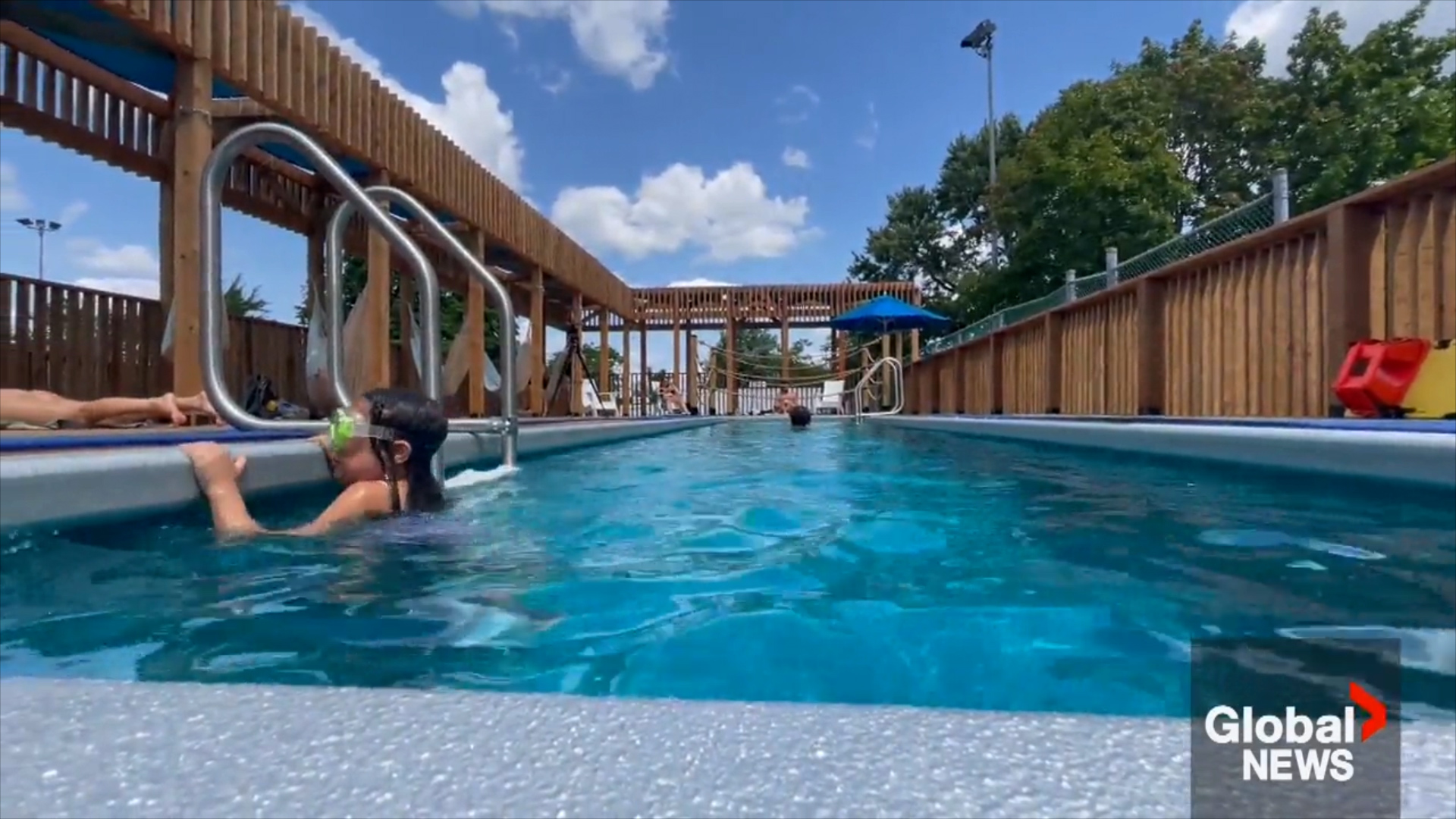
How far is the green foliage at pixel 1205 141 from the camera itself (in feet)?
59.4

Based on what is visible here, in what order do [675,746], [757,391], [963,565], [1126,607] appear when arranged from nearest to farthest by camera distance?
1. [675,746]
2. [1126,607]
3. [963,565]
4. [757,391]

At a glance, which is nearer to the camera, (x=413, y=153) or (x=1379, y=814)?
(x=1379, y=814)

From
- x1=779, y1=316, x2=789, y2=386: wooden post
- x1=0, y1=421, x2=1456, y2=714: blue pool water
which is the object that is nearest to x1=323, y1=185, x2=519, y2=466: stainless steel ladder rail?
x1=0, y1=421, x2=1456, y2=714: blue pool water

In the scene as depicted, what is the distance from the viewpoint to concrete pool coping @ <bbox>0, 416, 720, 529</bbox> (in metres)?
1.95

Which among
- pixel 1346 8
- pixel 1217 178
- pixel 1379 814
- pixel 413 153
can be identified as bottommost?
pixel 1379 814

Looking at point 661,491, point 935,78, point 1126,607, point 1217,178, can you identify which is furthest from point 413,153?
point 1217,178

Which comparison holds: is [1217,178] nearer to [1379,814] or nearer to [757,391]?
[757,391]

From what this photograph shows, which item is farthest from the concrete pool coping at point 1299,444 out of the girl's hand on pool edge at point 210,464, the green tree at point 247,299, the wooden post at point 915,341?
the green tree at point 247,299

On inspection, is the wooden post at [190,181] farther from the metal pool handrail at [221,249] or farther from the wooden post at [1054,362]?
the wooden post at [1054,362]

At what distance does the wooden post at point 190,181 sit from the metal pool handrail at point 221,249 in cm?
159

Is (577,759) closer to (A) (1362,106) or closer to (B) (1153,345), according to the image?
(B) (1153,345)

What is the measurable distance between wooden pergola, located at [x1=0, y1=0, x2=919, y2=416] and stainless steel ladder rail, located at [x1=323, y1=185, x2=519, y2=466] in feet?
3.94

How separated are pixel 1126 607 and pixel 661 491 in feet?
8.54

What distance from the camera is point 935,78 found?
17969 millimetres
